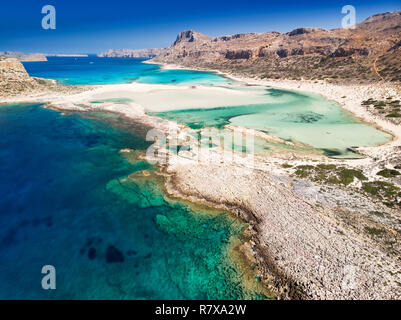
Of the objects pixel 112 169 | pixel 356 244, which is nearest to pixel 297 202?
pixel 356 244

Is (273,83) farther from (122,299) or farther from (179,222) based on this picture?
(122,299)

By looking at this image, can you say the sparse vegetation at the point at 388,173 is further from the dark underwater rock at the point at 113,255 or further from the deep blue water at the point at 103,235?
the dark underwater rock at the point at 113,255

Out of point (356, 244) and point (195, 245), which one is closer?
point (356, 244)

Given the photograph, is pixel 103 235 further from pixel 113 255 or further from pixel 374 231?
pixel 374 231

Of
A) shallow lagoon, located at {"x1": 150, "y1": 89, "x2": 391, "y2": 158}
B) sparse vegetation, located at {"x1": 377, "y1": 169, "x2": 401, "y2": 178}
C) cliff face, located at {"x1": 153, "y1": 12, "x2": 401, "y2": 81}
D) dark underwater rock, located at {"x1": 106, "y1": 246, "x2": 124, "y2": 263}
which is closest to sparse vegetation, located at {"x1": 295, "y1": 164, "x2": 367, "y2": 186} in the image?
sparse vegetation, located at {"x1": 377, "y1": 169, "x2": 401, "y2": 178}

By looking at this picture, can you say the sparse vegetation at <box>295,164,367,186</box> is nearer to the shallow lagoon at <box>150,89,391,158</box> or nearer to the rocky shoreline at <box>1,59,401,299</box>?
the rocky shoreline at <box>1,59,401,299</box>
